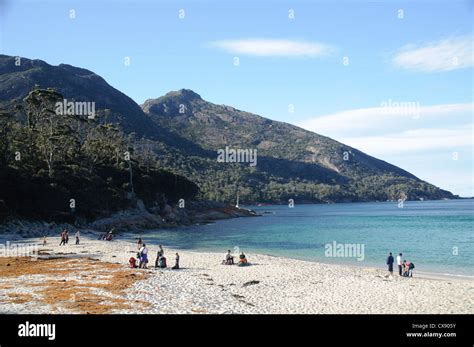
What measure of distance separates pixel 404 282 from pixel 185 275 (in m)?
13.6

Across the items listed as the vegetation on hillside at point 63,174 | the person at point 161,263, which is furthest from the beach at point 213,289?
the vegetation on hillside at point 63,174

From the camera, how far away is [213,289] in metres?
20.7

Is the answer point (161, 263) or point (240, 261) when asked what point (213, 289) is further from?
point (240, 261)

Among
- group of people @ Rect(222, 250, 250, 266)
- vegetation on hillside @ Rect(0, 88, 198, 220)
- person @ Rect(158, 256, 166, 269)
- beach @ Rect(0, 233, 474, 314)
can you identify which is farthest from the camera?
vegetation on hillside @ Rect(0, 88, 198, 220)

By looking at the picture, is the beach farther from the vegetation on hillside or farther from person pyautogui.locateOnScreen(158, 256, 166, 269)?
the vegetation on hillside

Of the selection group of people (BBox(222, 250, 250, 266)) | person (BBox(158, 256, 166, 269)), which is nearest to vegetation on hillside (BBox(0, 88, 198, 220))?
person (BBox(158, 256, 166, 269))

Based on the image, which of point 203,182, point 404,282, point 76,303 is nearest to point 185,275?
point 76,303

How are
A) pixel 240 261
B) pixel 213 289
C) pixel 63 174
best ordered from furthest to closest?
pixel 63 174, pixel 240 261, pixel 213 289

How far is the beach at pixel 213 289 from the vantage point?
16.1m

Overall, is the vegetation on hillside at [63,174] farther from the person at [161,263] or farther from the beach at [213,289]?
the person at [161,263]

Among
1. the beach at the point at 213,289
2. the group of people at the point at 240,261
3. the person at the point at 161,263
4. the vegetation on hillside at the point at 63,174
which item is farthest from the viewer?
the vegetation on hillside at the point at 63,174

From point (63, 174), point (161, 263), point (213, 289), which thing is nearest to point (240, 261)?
point (161, 263)

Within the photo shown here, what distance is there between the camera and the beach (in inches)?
633
